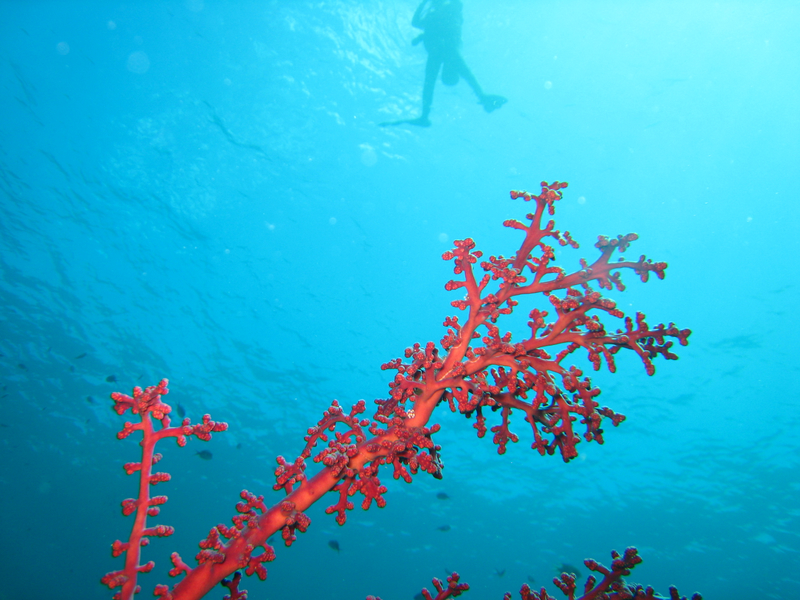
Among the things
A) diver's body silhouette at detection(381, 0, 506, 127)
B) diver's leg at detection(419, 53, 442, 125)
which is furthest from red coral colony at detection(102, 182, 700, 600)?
diver's leg at detection(419, 53, 442, 125)

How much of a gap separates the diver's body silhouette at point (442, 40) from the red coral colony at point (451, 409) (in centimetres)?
930

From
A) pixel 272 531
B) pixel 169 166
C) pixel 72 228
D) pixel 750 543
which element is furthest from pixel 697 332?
pixel 72 228

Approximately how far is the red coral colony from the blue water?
12795mm

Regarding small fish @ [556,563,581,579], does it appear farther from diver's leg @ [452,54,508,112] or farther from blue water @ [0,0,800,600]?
diver's leg @ [452,54,508,112]

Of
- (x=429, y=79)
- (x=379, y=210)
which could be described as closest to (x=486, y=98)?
Answer: (x=429, y=79)

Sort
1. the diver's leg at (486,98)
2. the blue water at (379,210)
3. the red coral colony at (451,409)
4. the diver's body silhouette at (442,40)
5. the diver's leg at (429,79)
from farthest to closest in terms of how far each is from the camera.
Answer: the blue water at (379,210)
the diver's leg at (429,79)
the diver's body silhouette at (442,40)
the diver's leg at (486,98)
the red coral colony at (451,409)

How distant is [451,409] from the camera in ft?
8.92

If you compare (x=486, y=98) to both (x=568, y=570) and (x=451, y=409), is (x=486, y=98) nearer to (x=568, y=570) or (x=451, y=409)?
(x=451, y=409)

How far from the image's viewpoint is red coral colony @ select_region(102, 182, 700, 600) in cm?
241

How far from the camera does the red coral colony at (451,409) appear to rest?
7.91 ft

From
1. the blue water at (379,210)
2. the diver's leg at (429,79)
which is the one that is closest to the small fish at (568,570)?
the blue water at (379,210)

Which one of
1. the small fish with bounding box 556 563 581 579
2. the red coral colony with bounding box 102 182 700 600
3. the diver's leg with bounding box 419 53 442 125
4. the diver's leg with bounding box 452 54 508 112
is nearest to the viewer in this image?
the red coral colony with bounding box 102 182 700 600

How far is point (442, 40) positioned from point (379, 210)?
7235 mm

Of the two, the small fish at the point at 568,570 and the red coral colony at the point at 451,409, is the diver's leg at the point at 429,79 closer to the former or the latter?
the red coral colony at the point at 451,409
